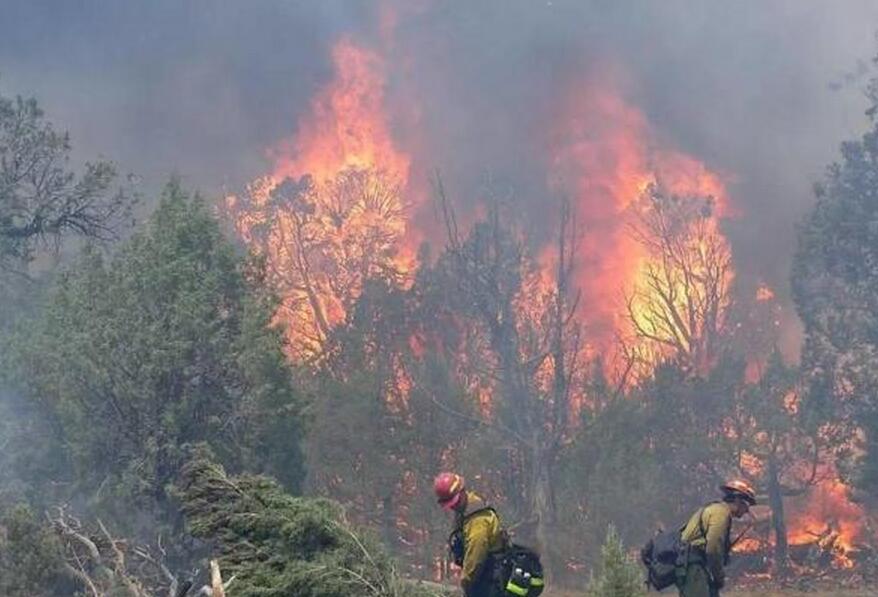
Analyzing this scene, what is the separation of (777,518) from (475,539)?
20.6 metres

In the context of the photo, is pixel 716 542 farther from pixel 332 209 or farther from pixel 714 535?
pixel 332 209

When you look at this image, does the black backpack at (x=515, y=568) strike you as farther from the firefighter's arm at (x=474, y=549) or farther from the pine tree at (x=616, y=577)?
the pine tree at (x=616, y=577)

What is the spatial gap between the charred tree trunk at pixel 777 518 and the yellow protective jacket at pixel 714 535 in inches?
719

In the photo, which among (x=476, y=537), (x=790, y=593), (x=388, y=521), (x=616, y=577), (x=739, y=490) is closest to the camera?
(x=616, y=577)

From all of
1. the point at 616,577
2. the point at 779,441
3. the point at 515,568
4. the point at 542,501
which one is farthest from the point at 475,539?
the point at 779,441

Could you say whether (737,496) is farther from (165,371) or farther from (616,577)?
(165,371)

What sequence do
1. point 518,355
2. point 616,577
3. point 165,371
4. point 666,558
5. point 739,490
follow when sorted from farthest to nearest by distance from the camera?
point 518,355 < point 165,371 < point 666,558 < point 739,490 < point 616,577

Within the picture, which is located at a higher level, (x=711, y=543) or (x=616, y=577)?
(x=711, y=543)

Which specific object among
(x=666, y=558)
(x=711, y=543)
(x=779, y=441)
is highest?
(x=779, y=441)

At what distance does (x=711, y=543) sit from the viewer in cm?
921

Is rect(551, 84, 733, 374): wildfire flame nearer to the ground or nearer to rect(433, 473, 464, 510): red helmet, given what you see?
the ground

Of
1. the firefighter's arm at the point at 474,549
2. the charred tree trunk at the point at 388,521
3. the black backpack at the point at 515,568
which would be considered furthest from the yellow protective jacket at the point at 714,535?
the charred tree trunk at the point at 388,521

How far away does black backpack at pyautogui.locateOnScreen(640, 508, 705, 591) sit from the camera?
948 cm

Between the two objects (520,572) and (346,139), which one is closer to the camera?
(520,572)
